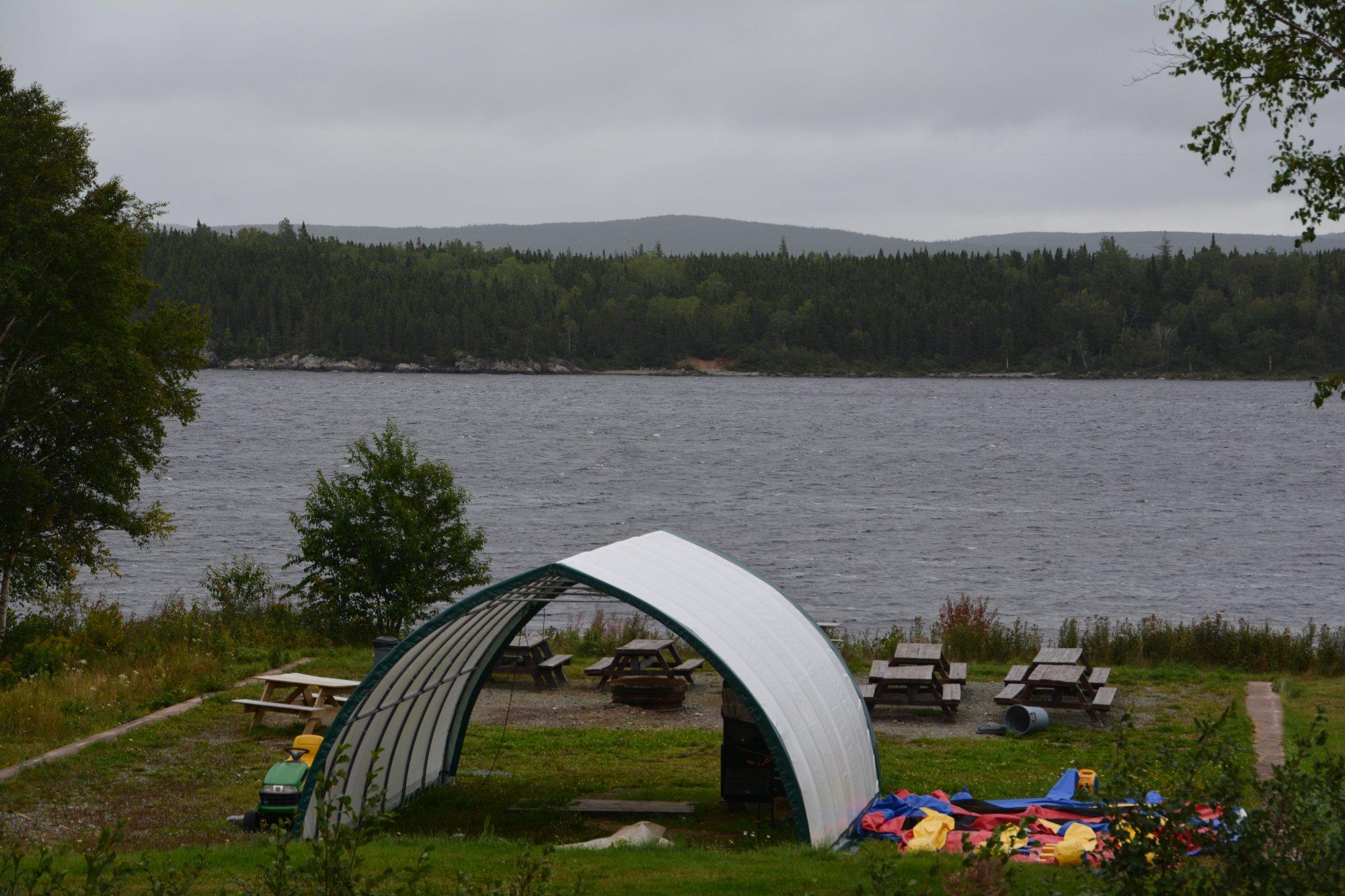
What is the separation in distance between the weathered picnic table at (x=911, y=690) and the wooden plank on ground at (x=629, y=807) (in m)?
5.43

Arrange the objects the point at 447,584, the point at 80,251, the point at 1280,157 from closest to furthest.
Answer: the point at 1280,157 → the point at 80,251 → the point at 447,584

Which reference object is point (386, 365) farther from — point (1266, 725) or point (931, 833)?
point (931, 833)

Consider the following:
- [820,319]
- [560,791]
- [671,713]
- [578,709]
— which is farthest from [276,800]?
[820,319]

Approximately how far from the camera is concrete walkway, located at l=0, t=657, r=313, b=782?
45.5 ft

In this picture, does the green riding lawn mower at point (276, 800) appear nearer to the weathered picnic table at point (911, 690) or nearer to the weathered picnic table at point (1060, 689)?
the weathered picnic table at point (911, 690)

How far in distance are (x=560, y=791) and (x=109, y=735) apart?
18.9ft

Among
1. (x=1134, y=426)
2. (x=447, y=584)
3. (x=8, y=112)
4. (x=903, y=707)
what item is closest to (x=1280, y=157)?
(x=903, y=707)

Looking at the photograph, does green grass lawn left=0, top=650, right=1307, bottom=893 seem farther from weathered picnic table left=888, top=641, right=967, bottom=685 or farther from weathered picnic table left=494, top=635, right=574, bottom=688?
weathered picnic table left=494, top=635, right=574, bottom=688

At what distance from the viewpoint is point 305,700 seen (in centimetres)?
1697

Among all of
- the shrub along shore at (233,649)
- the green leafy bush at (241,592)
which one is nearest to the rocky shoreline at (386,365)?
the green leafy bush at (241,592)

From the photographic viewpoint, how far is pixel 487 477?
69812 mm

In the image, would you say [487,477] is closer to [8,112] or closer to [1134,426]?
[8,112]

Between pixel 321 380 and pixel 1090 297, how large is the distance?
10404cm

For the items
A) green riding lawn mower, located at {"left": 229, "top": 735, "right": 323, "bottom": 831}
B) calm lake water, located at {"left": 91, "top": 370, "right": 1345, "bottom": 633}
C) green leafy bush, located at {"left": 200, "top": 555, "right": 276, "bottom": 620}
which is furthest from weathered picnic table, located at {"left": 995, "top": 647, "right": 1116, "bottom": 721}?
calm lake water, located at {"left": 91, "top": 370, "right": 1345, "bottom": 633}
